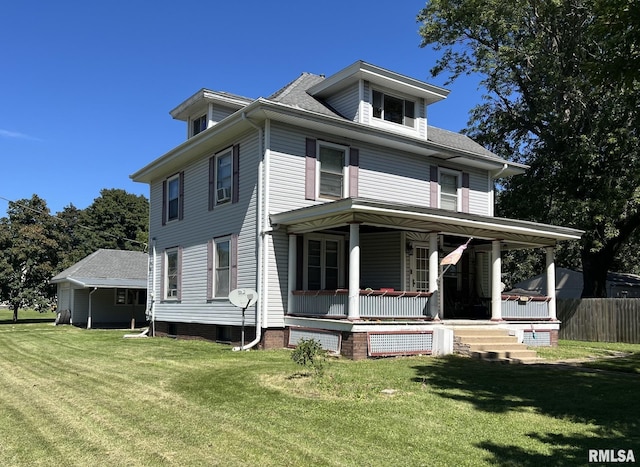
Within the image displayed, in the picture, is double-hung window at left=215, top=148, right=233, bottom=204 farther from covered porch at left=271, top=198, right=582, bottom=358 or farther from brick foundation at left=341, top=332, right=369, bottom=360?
brick foundation at left=341, top=332, right=369, bottom=360

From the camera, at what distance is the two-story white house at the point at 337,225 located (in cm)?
1327

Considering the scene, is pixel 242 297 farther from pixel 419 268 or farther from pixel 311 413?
pixel 311 413

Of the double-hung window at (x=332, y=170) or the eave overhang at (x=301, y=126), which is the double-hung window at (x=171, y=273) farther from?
the double-hung window at (x=332, y=170)

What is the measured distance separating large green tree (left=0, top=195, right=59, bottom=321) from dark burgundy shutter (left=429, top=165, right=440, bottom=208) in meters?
24.5

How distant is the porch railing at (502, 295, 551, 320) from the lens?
51.4 feet

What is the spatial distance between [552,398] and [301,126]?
9.42m

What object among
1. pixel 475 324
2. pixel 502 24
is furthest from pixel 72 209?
pixel 475 324

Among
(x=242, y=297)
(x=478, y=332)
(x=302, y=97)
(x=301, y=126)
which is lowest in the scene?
(x=478, y=332)

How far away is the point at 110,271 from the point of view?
29516mm

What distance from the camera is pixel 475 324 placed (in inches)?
573

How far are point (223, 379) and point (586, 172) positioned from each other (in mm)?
19212

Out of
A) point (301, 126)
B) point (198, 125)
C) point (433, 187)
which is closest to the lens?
point (301, 126)

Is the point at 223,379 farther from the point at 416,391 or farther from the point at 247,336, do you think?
the point at 247,336

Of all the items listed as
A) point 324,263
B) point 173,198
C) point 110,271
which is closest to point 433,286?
point 324,263
